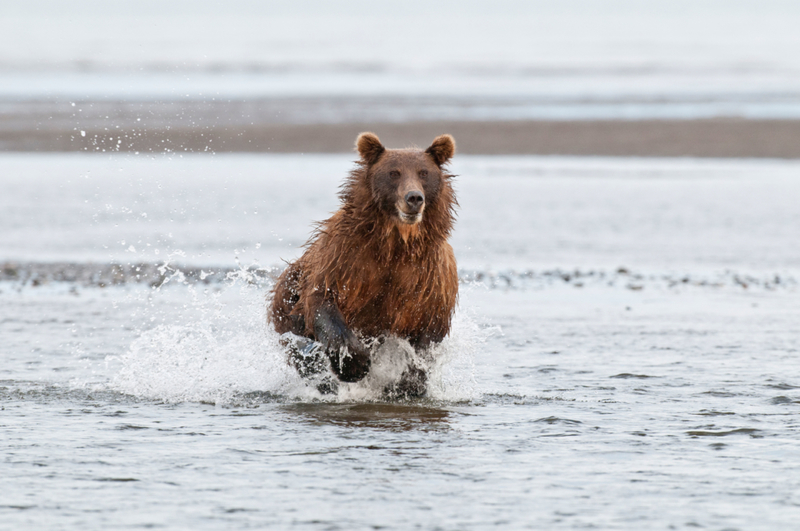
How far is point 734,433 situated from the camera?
6.44 meters

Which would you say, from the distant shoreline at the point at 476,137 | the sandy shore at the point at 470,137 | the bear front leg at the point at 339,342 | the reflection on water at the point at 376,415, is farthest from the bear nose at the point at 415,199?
the sandy shore at the point at 470,137

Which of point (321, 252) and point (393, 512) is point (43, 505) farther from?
point (321, 252)

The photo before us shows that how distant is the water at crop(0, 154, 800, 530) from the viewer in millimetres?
5160

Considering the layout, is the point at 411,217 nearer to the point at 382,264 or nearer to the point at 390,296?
the point at 382,264

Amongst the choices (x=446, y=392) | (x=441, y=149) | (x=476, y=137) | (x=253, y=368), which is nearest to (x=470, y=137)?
Answer: (x=476, y=137)

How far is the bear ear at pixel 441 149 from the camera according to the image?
7.33m

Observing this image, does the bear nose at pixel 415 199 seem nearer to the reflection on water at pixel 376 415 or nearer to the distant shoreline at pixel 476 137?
the reflection on water at pixel 376 415

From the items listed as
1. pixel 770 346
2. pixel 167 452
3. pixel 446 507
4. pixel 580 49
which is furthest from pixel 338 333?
pixel 580 49

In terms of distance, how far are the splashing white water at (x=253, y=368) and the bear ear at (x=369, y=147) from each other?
1.19 meters

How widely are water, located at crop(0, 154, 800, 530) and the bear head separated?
3.94ft

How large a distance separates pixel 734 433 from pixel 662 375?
1.79 metres

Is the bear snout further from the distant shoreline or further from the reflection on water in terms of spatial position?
the distant shoreline

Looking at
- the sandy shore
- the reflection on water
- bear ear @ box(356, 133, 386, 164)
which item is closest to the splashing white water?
the reflection on water

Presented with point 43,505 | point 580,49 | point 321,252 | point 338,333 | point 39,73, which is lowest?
point 43,505
